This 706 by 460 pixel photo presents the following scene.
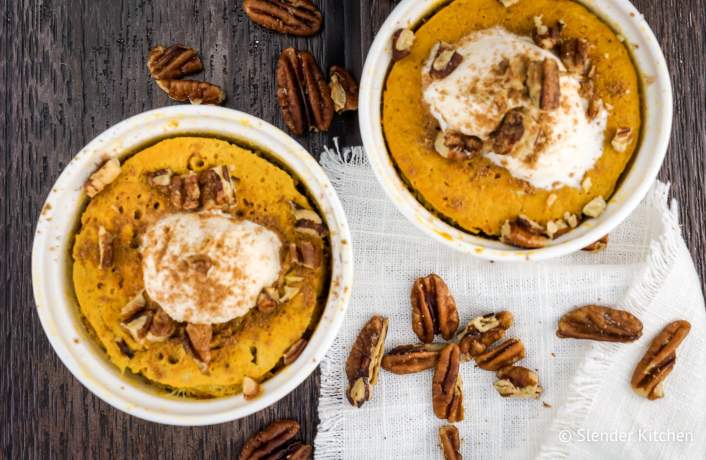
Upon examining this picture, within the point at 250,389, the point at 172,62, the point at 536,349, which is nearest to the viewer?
the point at 250,389

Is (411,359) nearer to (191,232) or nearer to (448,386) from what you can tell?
(448,386)

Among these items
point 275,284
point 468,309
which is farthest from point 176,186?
point 468,309

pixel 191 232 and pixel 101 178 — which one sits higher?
pixel 101 178

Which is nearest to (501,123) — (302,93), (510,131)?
(510,131)

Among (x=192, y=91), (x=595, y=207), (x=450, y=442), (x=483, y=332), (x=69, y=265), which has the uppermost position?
(x=192, y=91)

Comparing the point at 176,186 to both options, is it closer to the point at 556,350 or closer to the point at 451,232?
the point at 451,232

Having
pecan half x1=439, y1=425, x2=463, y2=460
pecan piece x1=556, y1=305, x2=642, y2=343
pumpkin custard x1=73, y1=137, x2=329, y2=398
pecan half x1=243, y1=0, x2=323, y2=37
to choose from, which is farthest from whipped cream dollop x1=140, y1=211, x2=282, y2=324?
pecan piece x1=556, y1=305, x2=642, y2=343

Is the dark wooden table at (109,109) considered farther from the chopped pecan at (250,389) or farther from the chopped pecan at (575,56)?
the chopped pecan at (575,56)
